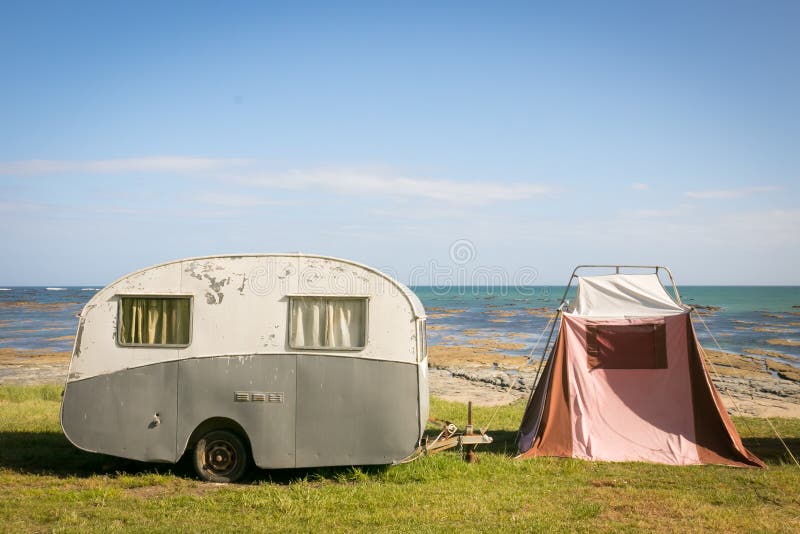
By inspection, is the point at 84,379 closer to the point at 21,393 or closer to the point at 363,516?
the point at 363,516

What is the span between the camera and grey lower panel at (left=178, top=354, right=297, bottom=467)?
8.61 metres

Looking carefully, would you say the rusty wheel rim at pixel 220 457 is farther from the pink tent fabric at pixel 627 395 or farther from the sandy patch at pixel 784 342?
the sandy patch at pixel 784 342

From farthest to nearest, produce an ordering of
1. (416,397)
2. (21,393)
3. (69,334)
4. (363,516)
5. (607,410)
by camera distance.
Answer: (69,334), (21,393), (607,410), (416,397), (363,516)

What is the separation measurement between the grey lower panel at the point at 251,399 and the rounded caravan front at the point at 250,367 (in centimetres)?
1

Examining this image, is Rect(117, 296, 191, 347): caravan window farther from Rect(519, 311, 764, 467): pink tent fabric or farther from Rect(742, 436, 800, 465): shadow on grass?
Rect(742, 436, 800, 465): shadow on grass

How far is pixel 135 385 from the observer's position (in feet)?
28.7

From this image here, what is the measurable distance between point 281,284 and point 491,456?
14.4 ft

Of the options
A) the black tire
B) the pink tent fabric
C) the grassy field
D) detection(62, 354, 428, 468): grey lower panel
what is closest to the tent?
the pink tent fabric

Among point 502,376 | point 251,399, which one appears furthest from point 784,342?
point 251,399

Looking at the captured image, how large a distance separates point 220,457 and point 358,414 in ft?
6.76

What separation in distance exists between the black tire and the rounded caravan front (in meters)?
0.01

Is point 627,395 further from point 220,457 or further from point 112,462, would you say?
point 112,462

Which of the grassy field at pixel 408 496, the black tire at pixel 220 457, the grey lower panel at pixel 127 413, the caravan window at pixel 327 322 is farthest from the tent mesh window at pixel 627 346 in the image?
the grey lower panel at pixel 127 413

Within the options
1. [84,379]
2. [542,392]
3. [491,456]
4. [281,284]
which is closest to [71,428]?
[84,379]
